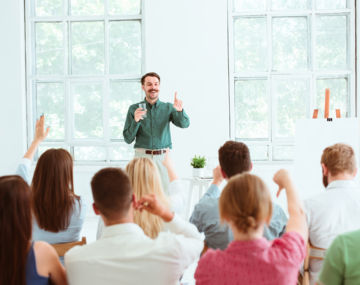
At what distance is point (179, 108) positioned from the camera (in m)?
4.38

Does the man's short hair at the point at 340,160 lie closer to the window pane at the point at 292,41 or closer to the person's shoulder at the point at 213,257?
the person's shoulder at the point at 213,257

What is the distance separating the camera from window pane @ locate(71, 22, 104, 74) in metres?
5.80

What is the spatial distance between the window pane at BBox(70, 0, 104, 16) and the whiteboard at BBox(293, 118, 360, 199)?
324 cm

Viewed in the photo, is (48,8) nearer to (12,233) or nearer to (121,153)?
(121,153)

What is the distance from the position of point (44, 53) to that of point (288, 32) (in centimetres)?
329

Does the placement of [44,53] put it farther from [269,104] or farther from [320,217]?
[320,217]

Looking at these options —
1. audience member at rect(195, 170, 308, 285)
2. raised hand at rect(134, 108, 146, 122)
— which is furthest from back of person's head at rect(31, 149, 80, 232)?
raised hand at rect(134, 108, 146, 122)

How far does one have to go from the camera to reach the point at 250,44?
562cm

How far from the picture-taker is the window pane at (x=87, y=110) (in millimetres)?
5875

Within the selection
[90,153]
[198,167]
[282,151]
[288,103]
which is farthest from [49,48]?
[282,151]

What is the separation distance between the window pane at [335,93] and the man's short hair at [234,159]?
384 cm

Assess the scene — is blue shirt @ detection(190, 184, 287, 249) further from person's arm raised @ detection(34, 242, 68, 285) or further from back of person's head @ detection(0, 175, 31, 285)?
back of person's head @ detection(0, 175, 31, 285)

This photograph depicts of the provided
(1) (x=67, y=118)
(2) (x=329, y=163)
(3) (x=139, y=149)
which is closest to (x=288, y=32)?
(3) (x=139, y=149)

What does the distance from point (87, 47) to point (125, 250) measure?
4.84m
